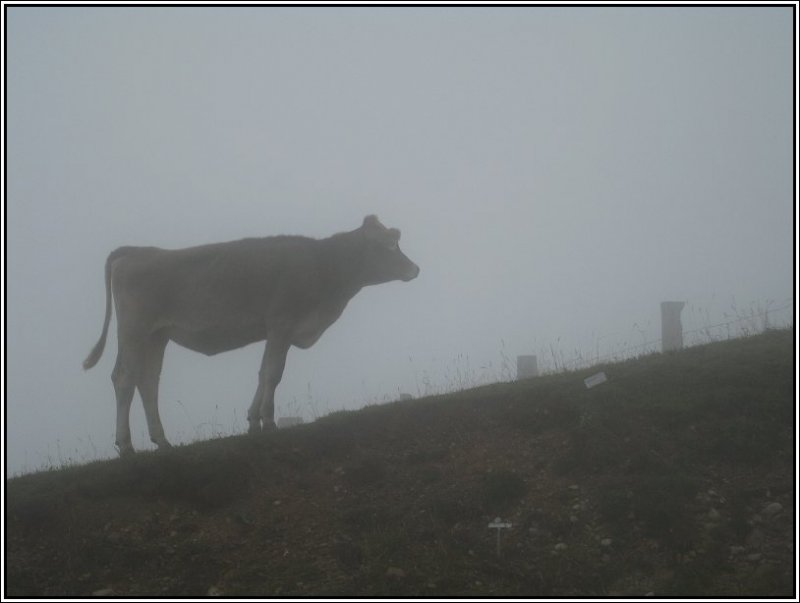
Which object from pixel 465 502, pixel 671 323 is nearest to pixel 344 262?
pixel 465 502

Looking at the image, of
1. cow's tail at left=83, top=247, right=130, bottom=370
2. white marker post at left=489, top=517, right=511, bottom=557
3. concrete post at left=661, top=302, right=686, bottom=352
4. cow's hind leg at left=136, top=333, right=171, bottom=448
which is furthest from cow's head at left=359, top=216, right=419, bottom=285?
concrete post at left=661, top=302, right=686, bottom=352

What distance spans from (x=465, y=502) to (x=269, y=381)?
4.62 metres

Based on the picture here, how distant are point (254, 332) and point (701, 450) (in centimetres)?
658

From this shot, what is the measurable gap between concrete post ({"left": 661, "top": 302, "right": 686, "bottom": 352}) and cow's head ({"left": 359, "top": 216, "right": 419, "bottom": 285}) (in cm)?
675

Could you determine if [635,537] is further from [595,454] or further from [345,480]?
[345,480]

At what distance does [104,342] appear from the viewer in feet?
49.0

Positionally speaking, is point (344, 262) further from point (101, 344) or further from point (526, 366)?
point (526, 366)

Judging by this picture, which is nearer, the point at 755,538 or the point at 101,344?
the point at 755,538

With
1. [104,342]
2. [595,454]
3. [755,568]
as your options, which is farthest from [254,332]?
[755,568]

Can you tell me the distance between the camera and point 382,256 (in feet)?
48.6

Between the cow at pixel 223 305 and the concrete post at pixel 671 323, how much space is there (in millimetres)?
7824

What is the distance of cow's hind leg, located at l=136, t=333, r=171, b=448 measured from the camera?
1394cm

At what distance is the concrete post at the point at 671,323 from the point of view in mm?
19469

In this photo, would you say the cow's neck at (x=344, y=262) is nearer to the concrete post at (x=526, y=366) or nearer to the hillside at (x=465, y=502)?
the hillside at (x=465, y=502)
